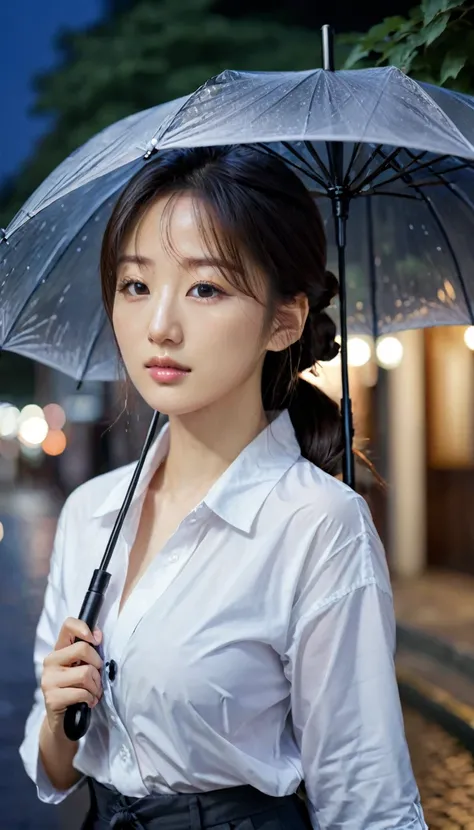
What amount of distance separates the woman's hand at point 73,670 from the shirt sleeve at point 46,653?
0.21m

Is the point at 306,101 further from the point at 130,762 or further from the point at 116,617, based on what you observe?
the point at 130,762

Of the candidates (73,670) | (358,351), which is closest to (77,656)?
(73,670)

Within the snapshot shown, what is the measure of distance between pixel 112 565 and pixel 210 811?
0.46 metres

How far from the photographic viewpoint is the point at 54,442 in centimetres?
2555

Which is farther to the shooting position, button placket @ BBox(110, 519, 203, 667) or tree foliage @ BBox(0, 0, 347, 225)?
tree foliage @ BBox(0, 0, 347, 225)

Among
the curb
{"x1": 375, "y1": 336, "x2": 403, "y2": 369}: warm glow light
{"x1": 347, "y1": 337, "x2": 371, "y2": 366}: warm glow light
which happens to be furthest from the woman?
{"x1": 375, "y1": 336, "x2": 403, "y2": 369}: warm glow light

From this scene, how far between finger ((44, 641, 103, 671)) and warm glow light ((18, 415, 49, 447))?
24974 millimetres

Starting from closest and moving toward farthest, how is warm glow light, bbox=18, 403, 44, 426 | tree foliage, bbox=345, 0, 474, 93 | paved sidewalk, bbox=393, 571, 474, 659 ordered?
1. tree foliage, bbox=345, 0, 474, 93
2. paved sidewalk, bbox=393, 571, 474, 659
3. warm glow light, bbox=18, 403, 44, 426

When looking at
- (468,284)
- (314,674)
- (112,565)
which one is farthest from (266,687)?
(468,284)

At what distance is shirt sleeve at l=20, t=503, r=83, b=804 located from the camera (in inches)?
72.7

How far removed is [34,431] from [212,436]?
2646 centimetres

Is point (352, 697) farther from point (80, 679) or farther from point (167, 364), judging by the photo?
point (167, 364)

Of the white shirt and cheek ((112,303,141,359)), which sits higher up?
cheek ((112,303,141,359))

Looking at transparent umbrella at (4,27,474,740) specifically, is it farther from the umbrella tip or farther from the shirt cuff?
the shirt cuff
